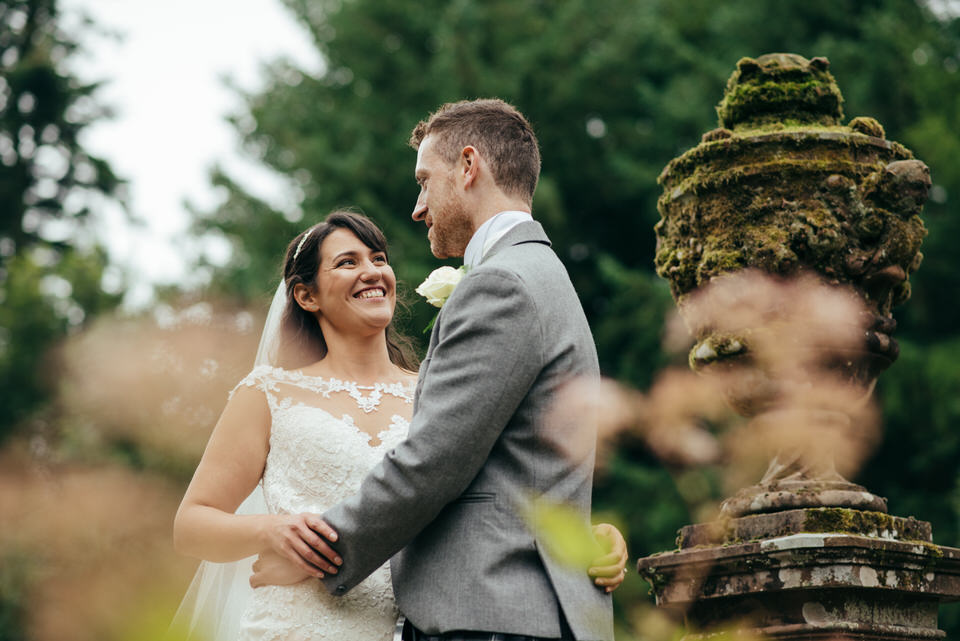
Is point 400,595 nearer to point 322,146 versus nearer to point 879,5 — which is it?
point 322,146

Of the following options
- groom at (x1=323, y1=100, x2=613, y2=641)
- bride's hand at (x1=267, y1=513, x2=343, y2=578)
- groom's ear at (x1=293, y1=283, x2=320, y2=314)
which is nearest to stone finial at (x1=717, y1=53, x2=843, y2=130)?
groom at (x1=323, y1=100, x2=613, y2=641)

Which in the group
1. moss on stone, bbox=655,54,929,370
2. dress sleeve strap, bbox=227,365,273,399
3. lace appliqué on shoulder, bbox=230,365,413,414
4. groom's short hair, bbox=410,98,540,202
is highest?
moss on stone, bbox=655,54,929,370

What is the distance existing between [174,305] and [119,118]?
10.8 metres

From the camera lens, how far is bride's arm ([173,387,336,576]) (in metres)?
2.72

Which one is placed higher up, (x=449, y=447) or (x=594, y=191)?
(x=594, y=191)

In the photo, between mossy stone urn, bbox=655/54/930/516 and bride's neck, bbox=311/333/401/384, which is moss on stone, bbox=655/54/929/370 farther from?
bride's neck, bbox=311/333/401/384

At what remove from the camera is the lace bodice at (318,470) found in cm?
324

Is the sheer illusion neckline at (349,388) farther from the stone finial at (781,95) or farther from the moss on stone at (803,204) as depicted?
the stone finial at (781,95)

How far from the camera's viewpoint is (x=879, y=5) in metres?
13.5

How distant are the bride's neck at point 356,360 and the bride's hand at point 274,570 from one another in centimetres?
92

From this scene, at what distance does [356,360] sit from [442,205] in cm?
104

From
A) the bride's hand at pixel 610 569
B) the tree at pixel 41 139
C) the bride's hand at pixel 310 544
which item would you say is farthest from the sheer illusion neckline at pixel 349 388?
the tree at pixel 41 139

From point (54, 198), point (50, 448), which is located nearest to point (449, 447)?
point (50, 448)

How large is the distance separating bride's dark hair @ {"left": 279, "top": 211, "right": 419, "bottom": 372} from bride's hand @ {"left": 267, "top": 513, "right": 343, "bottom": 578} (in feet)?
3.92
